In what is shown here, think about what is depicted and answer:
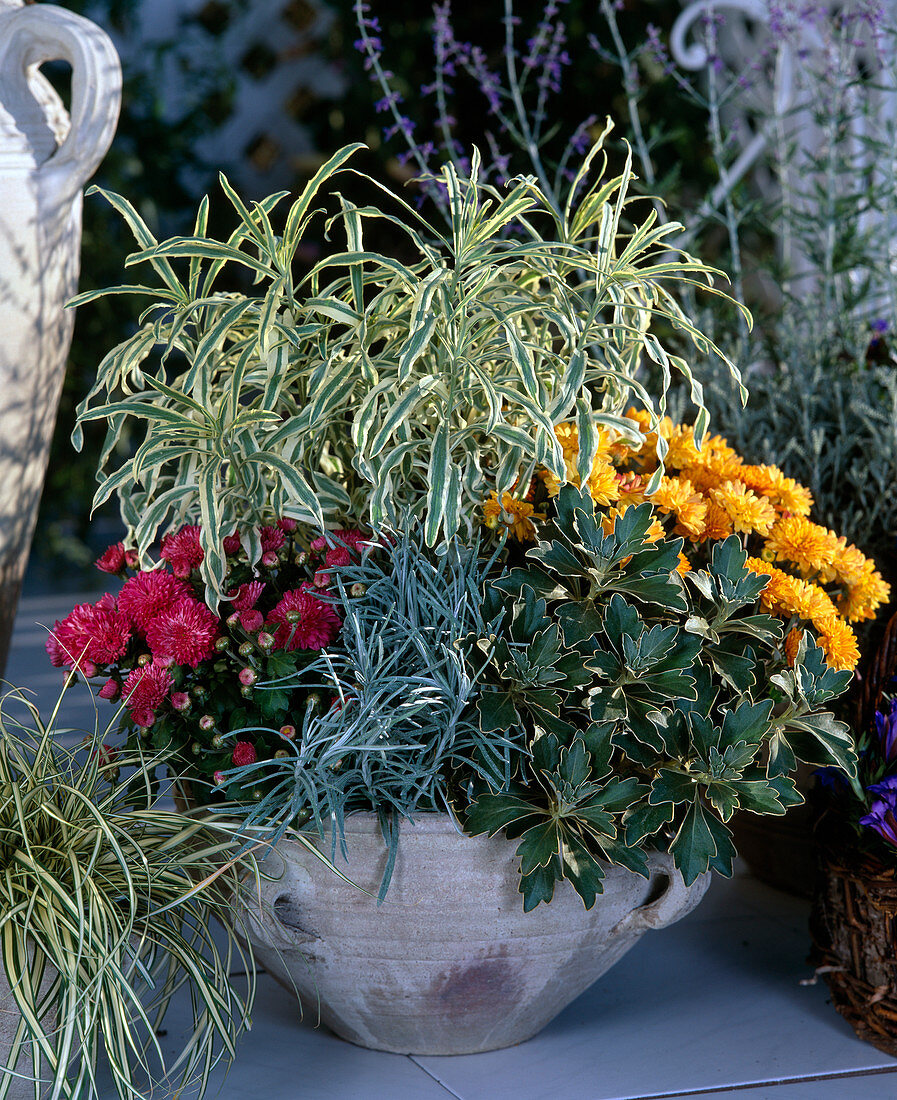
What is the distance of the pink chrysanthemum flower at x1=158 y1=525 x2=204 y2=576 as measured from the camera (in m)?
1.23

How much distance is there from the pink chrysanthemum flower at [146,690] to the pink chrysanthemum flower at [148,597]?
0.06 metres

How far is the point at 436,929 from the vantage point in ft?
3.50

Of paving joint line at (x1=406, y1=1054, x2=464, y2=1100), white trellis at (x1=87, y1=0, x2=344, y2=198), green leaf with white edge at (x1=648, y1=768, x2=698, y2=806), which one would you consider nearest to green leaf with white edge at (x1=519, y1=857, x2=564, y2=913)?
green leaf with white edge at (x1=648, y1=768, x2=698, y2=806)

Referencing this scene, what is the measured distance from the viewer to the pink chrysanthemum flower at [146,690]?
1.13 m

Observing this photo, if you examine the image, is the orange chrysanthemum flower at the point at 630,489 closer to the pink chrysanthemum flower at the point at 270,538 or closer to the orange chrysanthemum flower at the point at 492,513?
the orange chrysanthemum flower at the point at 492,513

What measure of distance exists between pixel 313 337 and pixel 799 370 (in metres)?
0.88

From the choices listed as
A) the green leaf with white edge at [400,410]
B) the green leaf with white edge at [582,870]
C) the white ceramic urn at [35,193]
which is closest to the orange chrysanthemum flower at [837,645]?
the green leaf with white edge at [582,870]

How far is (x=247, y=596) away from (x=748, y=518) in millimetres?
521

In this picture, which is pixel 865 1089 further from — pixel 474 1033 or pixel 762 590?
pixel 762 590

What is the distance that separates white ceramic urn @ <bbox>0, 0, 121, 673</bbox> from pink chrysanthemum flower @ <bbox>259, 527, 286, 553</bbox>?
1.84 feet

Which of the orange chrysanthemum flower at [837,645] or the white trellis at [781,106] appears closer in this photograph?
the orange chrysanthemum flower at [837,645]

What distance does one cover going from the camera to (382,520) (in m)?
1.11

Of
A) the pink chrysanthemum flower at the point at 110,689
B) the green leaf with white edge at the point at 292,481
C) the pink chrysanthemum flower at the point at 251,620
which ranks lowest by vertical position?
the pink chrysanthemum flower at the point at 110,689

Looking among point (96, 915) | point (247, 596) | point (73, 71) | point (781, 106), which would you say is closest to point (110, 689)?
point (247, 596)
